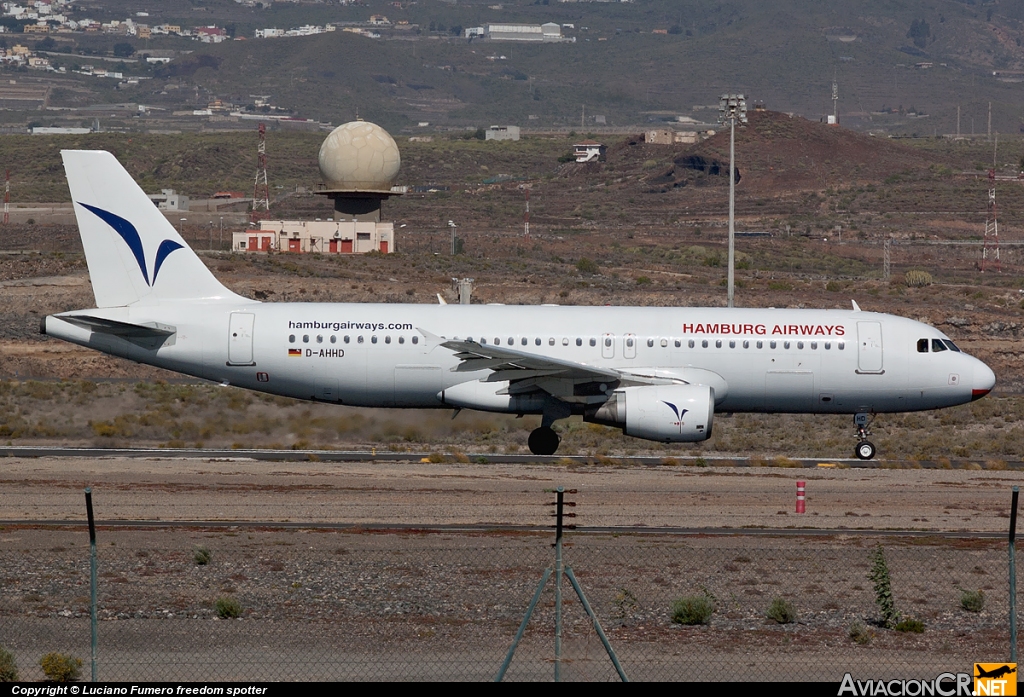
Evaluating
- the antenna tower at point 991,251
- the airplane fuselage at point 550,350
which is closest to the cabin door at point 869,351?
the airplane fuselage at point 550,350

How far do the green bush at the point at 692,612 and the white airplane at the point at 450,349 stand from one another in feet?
46.3

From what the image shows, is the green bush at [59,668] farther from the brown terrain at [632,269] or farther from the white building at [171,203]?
the white building at [171,203]

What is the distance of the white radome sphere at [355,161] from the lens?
3238 inches

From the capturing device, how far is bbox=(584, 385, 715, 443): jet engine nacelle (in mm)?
32000

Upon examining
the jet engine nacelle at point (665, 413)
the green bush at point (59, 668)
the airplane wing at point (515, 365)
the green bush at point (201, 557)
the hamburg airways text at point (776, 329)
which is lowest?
the green bush at point (59, 668)

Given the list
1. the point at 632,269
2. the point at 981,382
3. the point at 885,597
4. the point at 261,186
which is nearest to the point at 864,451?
the point at 981,382

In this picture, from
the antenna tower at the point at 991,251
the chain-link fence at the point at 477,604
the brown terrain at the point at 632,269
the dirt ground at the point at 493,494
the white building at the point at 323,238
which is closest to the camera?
the chain-link fence at the point at 477,604

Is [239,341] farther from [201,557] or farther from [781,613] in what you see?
[781,613]

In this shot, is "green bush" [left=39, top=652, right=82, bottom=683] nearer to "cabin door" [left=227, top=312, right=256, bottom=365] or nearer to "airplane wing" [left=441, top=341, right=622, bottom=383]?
"airplane wing" [left=441, top=341, right=622, bottom=383]

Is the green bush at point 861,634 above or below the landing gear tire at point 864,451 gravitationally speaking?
below

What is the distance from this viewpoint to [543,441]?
112 feet

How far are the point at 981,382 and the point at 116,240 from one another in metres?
21.4

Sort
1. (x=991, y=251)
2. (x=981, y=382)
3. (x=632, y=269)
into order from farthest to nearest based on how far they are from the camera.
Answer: (x=991, y=251) < (x=632, y=269) < (x=981, y=382)

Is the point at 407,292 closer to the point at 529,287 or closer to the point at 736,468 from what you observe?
the point at 529,287
